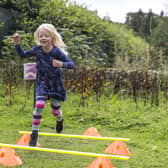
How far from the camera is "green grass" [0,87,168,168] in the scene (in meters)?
4.11

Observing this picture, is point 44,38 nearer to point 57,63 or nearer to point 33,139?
point 57,63

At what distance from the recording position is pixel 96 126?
6.40 m

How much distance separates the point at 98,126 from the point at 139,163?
92.1 inches

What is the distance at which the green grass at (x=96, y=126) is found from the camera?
4.11m

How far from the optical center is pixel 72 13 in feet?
39.9

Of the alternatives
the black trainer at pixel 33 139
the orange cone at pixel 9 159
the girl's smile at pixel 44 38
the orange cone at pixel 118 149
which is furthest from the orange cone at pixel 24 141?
the girl's smile at pixel 44 38

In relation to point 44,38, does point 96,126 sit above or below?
below

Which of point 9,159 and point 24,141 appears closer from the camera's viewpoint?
point 9,159

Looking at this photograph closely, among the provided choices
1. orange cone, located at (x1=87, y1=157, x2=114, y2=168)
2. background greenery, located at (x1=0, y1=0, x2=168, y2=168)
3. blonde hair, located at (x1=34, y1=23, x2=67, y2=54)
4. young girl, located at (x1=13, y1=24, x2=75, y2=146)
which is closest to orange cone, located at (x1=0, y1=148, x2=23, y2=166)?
background greenery, located at (x1=0, y1=0, x2=168, y2=168)

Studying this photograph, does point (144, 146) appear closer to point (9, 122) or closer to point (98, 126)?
point (98, 126)

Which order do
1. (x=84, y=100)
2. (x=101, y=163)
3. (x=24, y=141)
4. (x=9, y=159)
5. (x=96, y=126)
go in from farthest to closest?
(x=84, y=100) < (x=96, y=126) < (x=24, y=141) < (x=9, y=159) < (x=101, y=163)

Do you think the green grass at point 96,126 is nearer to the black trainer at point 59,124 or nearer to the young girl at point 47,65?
the black trainer at point 59,124

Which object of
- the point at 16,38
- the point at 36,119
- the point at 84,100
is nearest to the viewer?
the point at 36,119

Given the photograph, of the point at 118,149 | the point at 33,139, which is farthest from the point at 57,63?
the point at 118,149
